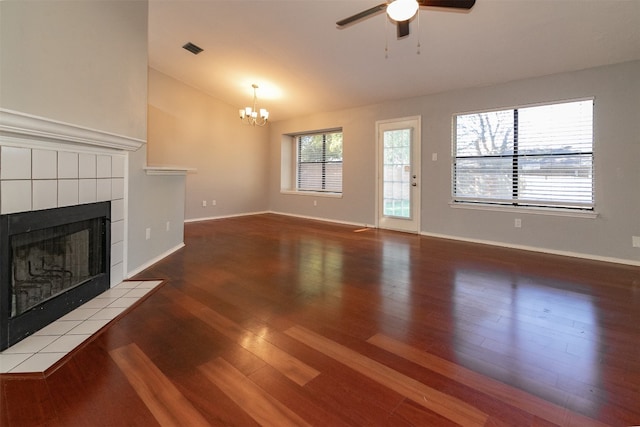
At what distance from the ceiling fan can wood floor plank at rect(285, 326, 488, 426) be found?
228cm

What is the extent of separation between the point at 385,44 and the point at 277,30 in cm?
139

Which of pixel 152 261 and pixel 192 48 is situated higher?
pixel 192 48

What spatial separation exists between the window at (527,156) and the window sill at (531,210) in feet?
0.26

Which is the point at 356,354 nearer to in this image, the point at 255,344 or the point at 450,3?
the point at 255,344

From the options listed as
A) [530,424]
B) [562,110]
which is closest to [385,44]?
[562,110]

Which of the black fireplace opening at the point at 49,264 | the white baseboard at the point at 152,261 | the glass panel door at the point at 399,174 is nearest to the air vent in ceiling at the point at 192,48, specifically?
the white baseboard at the point at 152,261

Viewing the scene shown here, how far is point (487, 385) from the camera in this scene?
1.50 metres

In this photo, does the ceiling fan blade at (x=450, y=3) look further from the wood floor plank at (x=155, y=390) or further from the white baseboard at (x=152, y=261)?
the white baseboard at (x=152, y=261)

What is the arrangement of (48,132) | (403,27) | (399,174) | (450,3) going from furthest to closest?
(399,174), (403,27), (450,3), (48,132)

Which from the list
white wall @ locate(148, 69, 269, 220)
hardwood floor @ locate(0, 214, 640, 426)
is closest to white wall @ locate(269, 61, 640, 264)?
hardwood floor @ locate(0, 214, 640, 426)

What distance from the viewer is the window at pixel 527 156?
3.97 m

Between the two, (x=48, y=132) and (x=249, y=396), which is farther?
(x=48, y=132)

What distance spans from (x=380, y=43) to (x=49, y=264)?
4.05 m

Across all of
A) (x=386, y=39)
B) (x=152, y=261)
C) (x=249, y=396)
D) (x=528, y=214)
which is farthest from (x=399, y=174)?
(x=249, y=396)
